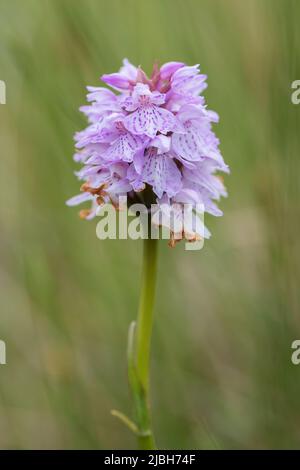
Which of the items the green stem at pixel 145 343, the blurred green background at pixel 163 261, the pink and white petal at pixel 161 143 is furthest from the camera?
the blurred green background at pixel 163 261

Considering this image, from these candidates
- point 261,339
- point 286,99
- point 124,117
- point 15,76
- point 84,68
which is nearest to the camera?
point 124,117

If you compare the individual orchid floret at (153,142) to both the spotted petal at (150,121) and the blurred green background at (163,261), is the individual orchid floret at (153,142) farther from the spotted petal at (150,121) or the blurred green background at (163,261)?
the blurred green background at (163,261)

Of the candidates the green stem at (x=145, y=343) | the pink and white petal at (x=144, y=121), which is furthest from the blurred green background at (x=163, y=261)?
the pink and white petal at (x=144, y=121)

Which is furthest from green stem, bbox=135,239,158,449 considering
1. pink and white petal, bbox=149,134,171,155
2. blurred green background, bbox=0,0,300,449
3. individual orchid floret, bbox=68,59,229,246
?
blurred green background, bbox=0,0,300,449

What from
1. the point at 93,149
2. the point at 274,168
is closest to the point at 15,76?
the point at 274,168

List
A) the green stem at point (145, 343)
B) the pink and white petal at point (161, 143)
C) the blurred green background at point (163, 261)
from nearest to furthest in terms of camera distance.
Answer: the pink and white petal at point (161, 143) → the green stem at point (145, 343) → the blurred green background at point (163, 261)

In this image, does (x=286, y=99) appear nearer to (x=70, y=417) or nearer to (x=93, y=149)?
(x=93, y=149)

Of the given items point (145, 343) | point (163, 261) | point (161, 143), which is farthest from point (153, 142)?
point (163, 261)
